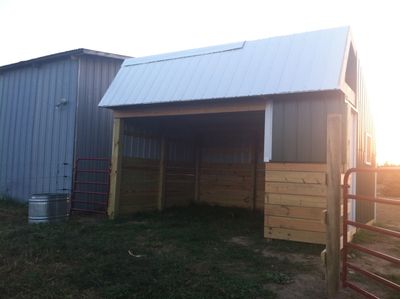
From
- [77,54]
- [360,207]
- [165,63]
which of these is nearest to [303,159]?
[360,207]

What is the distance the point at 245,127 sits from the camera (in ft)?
40.7

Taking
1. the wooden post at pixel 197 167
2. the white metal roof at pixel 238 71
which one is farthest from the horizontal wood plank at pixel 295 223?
the wooden post at pixel 197 167

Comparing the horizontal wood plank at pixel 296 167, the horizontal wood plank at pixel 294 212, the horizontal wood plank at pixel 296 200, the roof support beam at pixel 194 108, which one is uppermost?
the roof support beam at pixel 194 108

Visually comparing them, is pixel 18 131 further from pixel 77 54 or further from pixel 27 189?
pixel 77 54

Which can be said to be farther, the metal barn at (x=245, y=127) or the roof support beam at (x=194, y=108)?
the roof support beam at (x=194, y=108)

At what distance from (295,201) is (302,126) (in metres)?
1.37

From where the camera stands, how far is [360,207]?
9758mm

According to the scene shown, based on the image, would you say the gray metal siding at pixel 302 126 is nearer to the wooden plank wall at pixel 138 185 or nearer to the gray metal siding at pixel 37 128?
the wooden plank wall at pixel 138 185

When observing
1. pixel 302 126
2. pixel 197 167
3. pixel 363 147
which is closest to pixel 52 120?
pixel 197 167

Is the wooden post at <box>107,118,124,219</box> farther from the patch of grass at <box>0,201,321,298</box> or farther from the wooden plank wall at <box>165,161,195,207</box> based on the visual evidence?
the wooden plank wall at <box>165,161,195,207</box>

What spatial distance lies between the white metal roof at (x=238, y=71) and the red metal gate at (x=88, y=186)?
226cm

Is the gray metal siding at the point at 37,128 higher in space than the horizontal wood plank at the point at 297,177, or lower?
higher

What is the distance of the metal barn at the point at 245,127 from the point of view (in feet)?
23.8

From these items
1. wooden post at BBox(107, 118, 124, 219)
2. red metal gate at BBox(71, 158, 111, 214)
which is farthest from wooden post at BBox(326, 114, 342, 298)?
red metal gate at BBox(71, 158, 111, 214)
